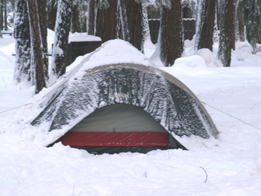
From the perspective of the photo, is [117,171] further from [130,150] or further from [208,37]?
[208,37]

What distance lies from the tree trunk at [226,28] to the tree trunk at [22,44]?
769 centimetres

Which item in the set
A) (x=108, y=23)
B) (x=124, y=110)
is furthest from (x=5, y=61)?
(x=124, y=110)

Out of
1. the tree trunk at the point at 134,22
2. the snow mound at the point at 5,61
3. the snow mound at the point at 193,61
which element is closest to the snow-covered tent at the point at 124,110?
the snow mound at the point at 193,61

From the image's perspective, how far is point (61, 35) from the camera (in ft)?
30.7

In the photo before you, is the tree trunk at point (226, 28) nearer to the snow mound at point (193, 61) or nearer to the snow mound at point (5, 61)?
the snow mound at point (193, 61)

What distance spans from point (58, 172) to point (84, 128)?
1.14m

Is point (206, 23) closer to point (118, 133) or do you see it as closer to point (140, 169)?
point (118, 133)

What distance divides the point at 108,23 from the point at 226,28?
15.0ft

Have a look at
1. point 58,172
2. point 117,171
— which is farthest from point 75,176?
point 117,171

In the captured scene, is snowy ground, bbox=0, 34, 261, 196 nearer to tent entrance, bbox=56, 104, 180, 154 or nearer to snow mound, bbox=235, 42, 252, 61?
tent entrance, bbox=56, 104, 180, 154

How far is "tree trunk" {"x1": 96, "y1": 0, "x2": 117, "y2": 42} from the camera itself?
14641 millimetres

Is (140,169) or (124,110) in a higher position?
(124,110)

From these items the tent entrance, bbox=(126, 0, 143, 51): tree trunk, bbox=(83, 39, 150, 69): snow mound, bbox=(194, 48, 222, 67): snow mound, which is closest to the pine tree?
bbox=(194, 48, 222, 67): snow mound

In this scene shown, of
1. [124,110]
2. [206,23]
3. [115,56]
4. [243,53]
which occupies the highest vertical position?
[206,23]
